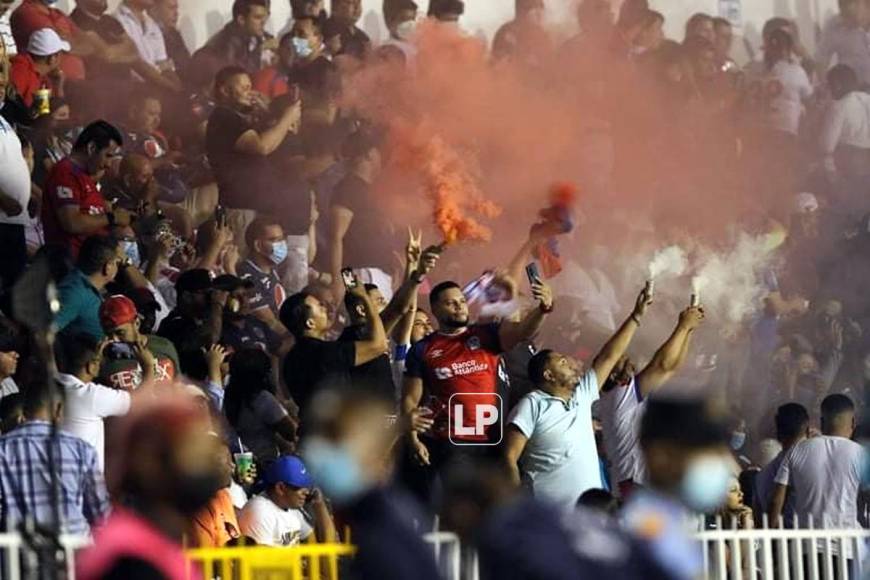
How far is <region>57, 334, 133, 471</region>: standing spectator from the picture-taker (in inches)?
356

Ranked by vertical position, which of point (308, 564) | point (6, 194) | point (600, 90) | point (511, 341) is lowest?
point (308, 564)

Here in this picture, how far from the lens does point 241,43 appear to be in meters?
13.2

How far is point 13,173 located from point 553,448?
3259 mm

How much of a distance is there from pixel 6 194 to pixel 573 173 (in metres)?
4.64

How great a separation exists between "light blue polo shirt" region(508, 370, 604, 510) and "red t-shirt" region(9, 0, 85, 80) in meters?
3.60

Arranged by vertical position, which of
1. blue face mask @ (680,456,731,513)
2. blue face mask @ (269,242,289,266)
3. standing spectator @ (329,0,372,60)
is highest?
standing spectator @ (329,0,372,60)

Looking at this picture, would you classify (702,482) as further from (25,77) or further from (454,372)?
(25,77)

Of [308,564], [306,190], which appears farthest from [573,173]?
[308,564]

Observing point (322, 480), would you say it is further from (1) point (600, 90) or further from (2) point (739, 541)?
(1) point (600, 90)

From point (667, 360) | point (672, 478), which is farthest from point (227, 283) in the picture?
point (672, 478)

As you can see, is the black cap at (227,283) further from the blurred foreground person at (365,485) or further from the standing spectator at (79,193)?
the blurred foreground person at (365,485)

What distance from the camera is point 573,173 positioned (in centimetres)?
1475

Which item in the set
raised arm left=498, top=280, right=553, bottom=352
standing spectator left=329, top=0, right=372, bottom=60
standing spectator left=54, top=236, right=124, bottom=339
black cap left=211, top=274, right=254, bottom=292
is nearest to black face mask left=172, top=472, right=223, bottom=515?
standing spectator left=54, top=236, right=124, bottom=339

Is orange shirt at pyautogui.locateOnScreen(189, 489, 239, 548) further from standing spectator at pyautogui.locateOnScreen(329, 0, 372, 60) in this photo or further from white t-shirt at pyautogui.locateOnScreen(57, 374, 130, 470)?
standing spectator at pyautogui.locateOnScreen(329, 0, 372, 60)
